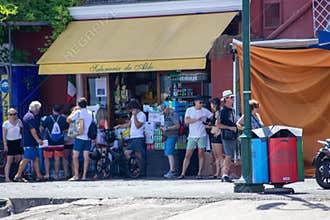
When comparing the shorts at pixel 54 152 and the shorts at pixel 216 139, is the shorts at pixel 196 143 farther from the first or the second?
the shorts at pixel 54 152

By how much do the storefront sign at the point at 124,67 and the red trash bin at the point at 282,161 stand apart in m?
7.07

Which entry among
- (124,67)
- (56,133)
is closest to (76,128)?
(56,133)

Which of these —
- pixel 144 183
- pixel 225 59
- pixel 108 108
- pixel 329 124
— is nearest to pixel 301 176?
pixel 329 124

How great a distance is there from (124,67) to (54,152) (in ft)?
8.65

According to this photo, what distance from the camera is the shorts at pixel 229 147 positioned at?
18609mm

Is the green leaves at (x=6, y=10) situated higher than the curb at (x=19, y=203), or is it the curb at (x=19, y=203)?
the green leaves at (x=6, y=10)

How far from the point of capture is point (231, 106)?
19.0m

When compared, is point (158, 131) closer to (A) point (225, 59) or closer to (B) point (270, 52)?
(A) point (225, 59)

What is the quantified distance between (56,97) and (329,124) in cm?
863

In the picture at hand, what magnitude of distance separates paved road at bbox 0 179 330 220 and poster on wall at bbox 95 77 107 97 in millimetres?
5432

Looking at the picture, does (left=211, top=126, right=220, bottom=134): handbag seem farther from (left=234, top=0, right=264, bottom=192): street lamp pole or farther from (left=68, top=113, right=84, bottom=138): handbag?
(left=234, top=0, right=264, bottom=192): street lamp pole

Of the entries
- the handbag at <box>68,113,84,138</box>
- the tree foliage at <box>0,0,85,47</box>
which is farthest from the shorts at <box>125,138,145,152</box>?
the tree foliage at <box>0,0,85,47</box>

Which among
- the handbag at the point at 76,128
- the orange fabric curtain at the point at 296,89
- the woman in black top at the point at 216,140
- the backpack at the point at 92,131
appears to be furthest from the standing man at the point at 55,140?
the orange fabric curtain at the point at 296,89

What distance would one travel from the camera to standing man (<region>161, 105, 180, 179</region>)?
68.0 ft
